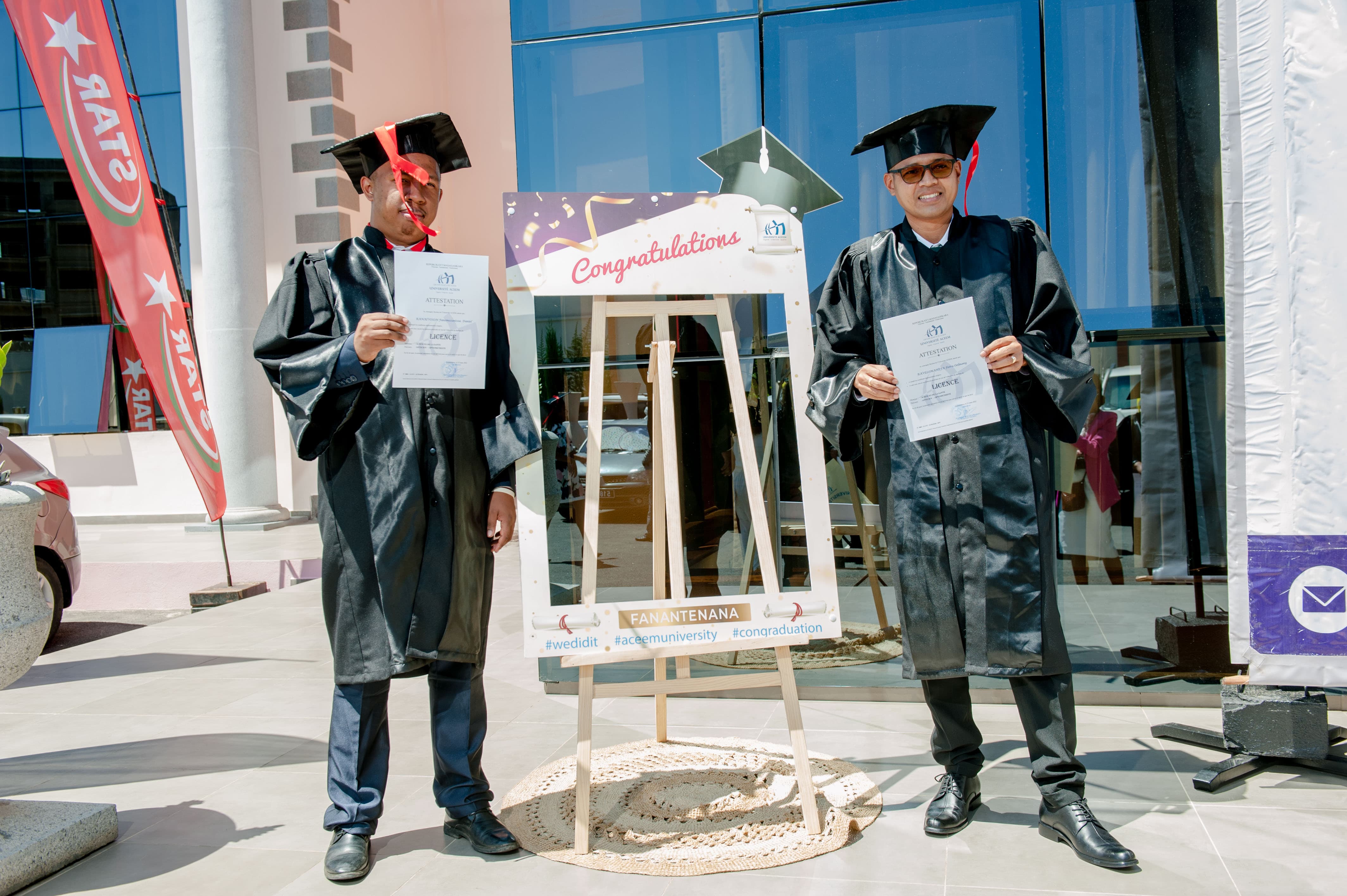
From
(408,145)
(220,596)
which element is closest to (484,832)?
(408,145)

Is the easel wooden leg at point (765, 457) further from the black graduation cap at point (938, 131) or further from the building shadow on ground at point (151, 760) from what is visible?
the building shadow on ground at point (151, 760)

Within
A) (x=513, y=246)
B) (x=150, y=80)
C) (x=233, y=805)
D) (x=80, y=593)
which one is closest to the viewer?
(x=513, y=246)

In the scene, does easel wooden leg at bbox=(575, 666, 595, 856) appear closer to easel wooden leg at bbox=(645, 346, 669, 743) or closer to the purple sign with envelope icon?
easel wooden leg at bbox=(645, 346, 669, 743)

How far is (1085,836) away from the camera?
2357mm

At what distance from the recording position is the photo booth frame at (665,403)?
2588 mm

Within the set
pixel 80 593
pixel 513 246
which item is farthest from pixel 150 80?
pixel 513 246

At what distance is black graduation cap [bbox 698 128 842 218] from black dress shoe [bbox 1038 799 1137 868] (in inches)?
94.3

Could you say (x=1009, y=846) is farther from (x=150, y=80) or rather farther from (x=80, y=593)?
(x=150, y=80)

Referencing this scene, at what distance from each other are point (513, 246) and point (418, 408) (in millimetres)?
502

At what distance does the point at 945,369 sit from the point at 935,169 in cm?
54

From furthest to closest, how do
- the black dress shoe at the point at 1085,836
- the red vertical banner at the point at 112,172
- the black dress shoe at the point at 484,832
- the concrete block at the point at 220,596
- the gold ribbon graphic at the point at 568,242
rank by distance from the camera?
the concrete block at the point at 220,596 → the red vertical banner at the point at 112,172 → the gold ribbon graphic at the point at 568,242 → the black dress shoe at the point at 484,832 → the black dress shoe at the point at 1085,836

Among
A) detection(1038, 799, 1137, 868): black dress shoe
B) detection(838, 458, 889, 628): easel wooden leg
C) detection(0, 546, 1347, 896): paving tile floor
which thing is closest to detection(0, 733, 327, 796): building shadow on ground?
detection(0, 546, 1347, 896): paving tile floor

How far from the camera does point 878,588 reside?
12.9ft

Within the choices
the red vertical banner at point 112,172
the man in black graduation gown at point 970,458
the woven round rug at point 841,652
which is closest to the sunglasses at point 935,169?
the man in black graduation gown at point 970,458
